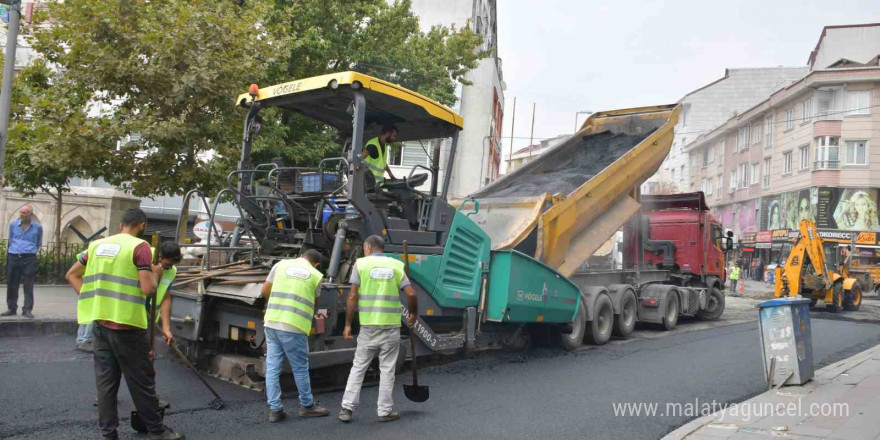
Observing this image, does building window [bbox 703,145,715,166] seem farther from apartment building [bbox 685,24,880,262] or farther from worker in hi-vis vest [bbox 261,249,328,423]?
worker in hi-vis vest [bbox 261,249,328,423]

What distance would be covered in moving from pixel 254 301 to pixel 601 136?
7.56 m

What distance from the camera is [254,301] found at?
5496 millimetres

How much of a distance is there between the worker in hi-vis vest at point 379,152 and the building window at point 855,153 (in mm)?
31599

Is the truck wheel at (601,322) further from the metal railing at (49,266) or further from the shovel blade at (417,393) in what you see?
the metal railing at (49,266)

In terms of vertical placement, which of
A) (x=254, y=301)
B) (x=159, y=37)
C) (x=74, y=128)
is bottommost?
(x=254, y=301)

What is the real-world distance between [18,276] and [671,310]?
10186 millimetres

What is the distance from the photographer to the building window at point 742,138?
4000 centimetres

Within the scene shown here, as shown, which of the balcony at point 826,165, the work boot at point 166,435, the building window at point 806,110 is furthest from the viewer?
the building window at point 806,110

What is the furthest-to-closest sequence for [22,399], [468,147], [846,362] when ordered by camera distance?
1. [468,147]
2. [846,362]
3. [22,399]

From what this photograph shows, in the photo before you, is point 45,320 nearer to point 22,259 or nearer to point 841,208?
point 22,259

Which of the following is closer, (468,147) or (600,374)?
(600,374)

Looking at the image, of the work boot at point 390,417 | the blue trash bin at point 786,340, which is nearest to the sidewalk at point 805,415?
the blue trash bin at point 786,340

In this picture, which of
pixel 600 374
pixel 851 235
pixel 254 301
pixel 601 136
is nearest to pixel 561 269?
pixel 600 374

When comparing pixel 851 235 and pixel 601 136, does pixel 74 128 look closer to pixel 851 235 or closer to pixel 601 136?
pixel 601 136
